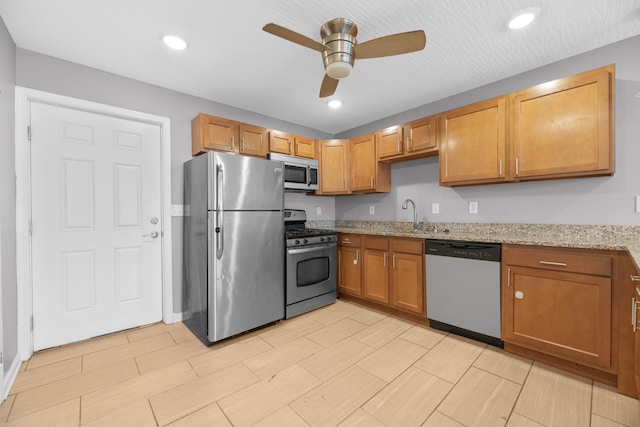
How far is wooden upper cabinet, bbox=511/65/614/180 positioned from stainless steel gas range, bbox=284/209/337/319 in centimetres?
205

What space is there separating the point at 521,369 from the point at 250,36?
3.16 metres

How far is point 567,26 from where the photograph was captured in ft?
6.24

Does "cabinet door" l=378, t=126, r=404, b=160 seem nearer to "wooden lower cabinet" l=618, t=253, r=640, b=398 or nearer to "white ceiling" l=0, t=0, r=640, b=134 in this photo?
"white ceiling" l=0, t=0, r=640, b=134

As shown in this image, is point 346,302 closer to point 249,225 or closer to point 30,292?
point 249,225

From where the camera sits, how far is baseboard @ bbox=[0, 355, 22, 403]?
1615mm

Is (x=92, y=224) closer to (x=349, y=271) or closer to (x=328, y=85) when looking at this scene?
(x=328, y=85)

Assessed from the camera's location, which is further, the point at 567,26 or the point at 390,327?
the point at 390,327

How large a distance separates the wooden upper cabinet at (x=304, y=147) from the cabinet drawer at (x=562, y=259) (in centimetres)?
250

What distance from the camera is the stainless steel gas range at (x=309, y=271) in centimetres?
288

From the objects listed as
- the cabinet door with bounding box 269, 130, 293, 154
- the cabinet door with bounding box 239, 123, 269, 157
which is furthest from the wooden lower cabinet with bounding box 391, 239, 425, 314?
the cabinet door with bounding box 239, 123, 269, 157

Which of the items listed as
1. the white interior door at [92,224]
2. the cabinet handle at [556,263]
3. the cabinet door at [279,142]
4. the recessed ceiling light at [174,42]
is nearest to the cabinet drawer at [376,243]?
the cabinet handle at [556,263]

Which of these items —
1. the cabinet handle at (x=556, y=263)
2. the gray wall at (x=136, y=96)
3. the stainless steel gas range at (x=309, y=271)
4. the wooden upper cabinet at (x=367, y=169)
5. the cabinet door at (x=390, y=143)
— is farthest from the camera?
the wooden upper cabinet at (x=367, y=169)

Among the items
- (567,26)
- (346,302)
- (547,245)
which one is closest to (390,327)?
(346,302)

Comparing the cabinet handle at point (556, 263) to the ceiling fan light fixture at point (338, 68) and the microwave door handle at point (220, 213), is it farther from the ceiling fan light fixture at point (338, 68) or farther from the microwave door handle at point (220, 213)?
the microwave door handle at point (220, 213)
